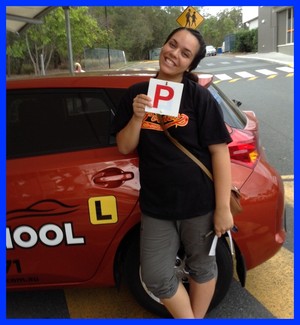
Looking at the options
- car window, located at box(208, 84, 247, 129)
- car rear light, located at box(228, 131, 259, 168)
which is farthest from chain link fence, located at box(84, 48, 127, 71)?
car rear light, located at box(228, 131, 259, 168)

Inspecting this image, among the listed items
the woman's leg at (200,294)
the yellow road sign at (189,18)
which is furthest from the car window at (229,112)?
the yellow road sign at (189,18)

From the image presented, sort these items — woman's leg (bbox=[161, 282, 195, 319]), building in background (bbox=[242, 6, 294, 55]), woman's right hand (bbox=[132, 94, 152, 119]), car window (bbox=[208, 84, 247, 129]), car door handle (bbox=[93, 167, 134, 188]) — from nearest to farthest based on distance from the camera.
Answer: woman's right hand (bbox=[132, 94, 152, 119]) < woman's leg (bbox=[161, 282, 195, 319]) < car door handle (bbox=[93, 167, 134, 188]) < car window (bbox=[208, 84, 247, 129]) < building in background (bbox=[242, 6, 294, 55])

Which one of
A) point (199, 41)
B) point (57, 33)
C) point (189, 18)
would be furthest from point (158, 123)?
point (57, 33)

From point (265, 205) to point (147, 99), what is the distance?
1.04 metres

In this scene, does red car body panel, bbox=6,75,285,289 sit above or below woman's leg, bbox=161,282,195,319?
above

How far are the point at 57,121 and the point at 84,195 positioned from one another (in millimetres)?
541

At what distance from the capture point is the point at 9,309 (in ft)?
8.68

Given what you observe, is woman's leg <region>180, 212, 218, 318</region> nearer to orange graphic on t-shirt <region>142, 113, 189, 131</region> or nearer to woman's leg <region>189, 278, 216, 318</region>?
woman's leg <region>189, 278, 216, 318</region>

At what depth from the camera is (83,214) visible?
221 cm

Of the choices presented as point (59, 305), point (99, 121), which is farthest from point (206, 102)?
point (59, 305)

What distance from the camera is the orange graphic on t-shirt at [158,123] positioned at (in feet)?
5.95

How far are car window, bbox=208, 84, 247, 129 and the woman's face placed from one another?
0.79 metres

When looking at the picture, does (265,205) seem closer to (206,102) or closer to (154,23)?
(206,102)

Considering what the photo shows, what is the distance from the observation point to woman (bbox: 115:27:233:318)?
181 centimetres
